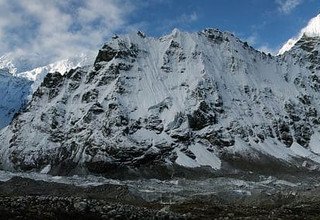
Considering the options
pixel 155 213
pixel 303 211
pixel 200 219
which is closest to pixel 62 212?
pixel 155 213

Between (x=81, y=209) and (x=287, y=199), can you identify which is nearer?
(x=81, y=209)

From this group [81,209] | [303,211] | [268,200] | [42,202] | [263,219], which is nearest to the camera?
[81,209]

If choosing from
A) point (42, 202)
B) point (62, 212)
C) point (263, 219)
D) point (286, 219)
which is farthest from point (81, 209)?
point (286, 219)

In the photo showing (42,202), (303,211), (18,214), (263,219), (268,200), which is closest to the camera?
(18,214)

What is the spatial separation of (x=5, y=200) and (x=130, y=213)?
1058 centimetres

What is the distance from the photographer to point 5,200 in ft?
156

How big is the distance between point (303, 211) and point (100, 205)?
111ft

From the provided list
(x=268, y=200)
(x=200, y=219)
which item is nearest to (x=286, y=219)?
(x=200, y=219)

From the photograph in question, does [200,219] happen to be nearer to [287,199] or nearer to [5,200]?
[5,200]

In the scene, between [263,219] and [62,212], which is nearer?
[62,212]

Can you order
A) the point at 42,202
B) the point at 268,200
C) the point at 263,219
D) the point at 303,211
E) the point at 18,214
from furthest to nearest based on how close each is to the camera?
the point at 268,200 → the point at 303,211 → the point at 263,219 → the point at 42,202 → the point at 18,214

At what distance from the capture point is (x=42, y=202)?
49625mm

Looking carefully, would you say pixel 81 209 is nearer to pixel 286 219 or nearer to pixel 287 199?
pixel 286 219

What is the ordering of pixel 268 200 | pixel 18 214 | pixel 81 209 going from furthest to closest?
pixel 268 200 < pixel 81 209 < pixel 18 214
